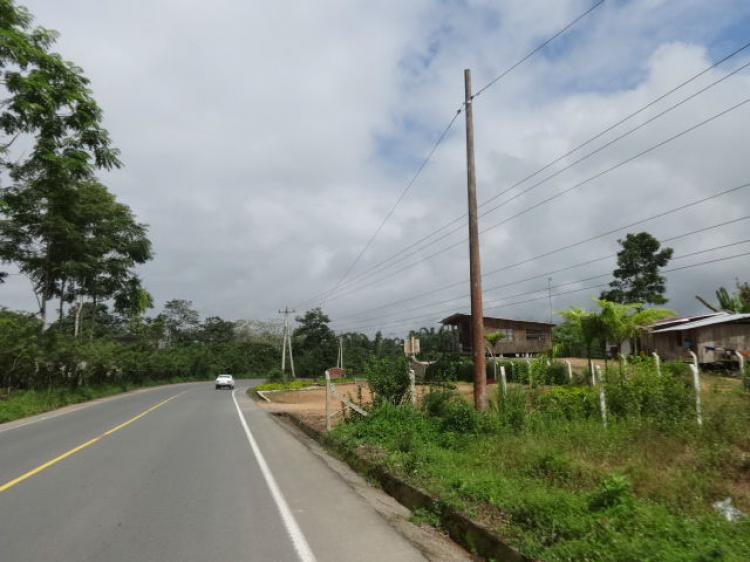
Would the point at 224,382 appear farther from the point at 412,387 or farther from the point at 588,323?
the point at 412,387

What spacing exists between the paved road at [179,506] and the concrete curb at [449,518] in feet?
2.11

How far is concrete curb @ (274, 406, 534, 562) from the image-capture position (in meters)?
5.74

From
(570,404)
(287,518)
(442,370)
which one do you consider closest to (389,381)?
(442,370)

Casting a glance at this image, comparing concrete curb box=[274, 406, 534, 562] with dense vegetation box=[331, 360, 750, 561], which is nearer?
dense vegetation box=[331, 360, 750, 561]

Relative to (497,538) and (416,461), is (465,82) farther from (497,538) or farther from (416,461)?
(497,538)

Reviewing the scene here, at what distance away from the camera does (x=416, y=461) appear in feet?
31.7

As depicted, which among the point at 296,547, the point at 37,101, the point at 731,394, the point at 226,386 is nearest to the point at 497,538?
the point at 296,547

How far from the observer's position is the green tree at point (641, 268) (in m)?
53.9

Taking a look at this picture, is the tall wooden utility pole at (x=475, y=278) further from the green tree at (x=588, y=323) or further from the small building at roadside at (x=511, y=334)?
the small building at roadside at (x=511, y=334)

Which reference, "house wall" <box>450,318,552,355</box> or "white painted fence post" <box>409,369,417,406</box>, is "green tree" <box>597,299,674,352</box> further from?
"house wall" <box>450,318,552,355</box>

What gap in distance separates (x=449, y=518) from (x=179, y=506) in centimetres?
368

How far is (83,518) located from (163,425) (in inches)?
513

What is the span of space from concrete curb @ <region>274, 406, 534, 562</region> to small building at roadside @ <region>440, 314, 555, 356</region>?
4228cm

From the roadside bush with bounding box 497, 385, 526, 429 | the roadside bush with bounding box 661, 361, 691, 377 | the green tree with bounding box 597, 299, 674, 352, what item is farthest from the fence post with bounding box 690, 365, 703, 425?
the green tree with bounding box 597, 299, 674, 352
